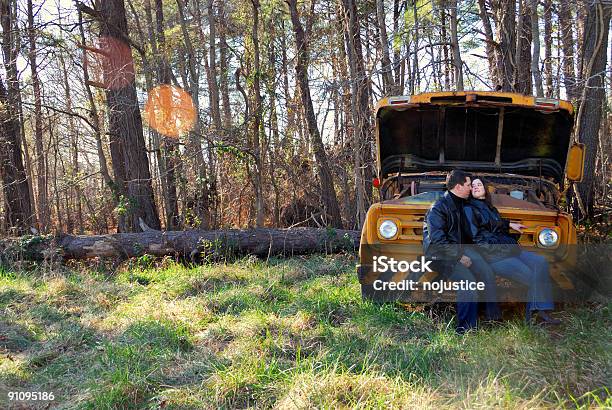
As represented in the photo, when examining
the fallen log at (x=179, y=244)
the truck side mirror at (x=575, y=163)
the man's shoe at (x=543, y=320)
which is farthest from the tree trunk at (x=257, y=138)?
the man's shoe at (x=543, y=320)

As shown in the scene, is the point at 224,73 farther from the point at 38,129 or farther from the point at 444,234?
the point at 444,234

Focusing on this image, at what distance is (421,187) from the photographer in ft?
19.5

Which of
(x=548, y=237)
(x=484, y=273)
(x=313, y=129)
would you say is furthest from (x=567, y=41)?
(x=484, y=273)

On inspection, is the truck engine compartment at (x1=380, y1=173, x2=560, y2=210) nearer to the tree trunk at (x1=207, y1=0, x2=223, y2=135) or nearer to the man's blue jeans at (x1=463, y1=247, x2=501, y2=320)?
the man's blue jeans at (x1=463, y1=247, x2=501, y2=320)

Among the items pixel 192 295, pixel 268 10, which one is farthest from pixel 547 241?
pixel 268 10

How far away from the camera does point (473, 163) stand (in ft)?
22.0

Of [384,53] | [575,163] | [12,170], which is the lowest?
[575,163]

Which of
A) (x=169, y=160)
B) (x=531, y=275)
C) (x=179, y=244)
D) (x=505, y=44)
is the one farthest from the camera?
(x=169, y=160)

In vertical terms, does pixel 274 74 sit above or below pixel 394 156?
above

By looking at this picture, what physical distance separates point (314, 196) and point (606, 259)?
6872mm

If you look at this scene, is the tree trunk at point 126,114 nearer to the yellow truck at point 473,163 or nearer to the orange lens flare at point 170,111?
the orange lens flare at point 170,111

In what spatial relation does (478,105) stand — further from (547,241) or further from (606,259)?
(606,259)

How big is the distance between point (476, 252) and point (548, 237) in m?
0.78

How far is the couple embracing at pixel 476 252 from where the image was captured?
434 centimetres
